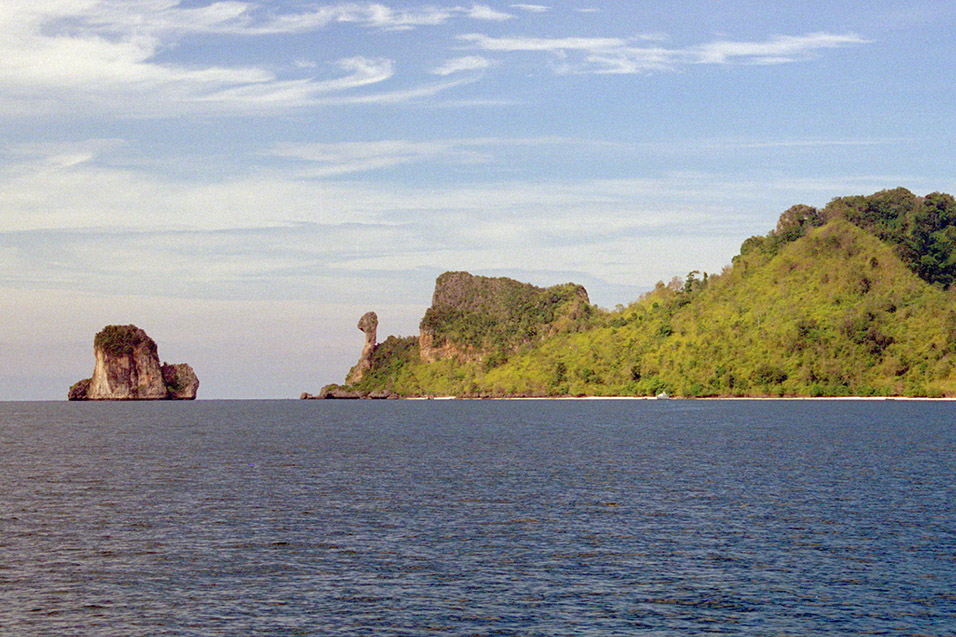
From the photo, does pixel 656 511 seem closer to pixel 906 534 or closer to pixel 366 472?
pixel 906 534

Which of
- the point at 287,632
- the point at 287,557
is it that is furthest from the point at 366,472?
the point at 287,632

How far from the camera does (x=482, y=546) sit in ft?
164

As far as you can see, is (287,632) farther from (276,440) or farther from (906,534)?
(276,440)

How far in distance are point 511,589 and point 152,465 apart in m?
71.0

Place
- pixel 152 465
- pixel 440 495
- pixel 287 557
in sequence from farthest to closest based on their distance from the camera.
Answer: pixel 152 465 → pixel 440 495 → pixel 287 557

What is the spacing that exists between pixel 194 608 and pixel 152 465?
67.9 metres

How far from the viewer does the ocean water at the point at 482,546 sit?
118 feet

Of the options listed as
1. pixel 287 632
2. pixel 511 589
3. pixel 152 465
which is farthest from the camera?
pixel 152 465

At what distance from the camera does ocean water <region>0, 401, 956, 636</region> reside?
118 feet

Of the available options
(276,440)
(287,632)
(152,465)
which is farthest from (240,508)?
(276,440)

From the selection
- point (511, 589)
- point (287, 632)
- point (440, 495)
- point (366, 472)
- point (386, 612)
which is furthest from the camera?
point (366, 472)

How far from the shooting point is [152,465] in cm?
10056

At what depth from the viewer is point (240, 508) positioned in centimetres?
6475

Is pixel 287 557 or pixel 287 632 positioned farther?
pixel 287 557
